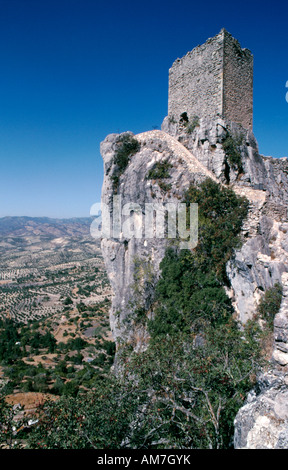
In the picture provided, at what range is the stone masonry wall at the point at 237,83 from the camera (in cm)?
1745

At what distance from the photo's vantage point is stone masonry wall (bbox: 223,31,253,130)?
57.3 ft

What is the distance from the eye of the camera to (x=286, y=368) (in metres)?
7.38

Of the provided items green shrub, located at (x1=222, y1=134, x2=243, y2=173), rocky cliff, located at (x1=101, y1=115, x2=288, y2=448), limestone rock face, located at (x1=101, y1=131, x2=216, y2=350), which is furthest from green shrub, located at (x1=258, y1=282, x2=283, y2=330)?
green shrub, located at (x1=222, y1=134, x2=243, y2=173)

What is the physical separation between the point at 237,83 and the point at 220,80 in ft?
4.29

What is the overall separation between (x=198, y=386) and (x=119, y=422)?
2.33 metres

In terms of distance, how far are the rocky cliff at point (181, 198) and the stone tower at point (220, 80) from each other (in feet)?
2.77

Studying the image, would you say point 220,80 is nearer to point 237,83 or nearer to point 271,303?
point 237,83

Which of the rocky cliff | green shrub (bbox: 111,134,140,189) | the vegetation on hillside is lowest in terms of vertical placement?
the vegetation on hillside

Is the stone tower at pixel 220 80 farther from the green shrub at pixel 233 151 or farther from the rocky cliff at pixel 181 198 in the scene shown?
the green shrub at pixel 233 151

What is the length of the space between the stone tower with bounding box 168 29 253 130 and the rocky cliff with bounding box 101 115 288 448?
2.77 feet

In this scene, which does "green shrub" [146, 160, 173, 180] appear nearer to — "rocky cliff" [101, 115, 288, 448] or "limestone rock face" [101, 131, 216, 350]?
"rocky cliff" [101, 115, 288, 448]

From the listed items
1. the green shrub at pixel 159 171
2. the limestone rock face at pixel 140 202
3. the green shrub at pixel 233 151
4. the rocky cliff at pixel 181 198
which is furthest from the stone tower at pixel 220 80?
the green shrub at pixel 159 171
